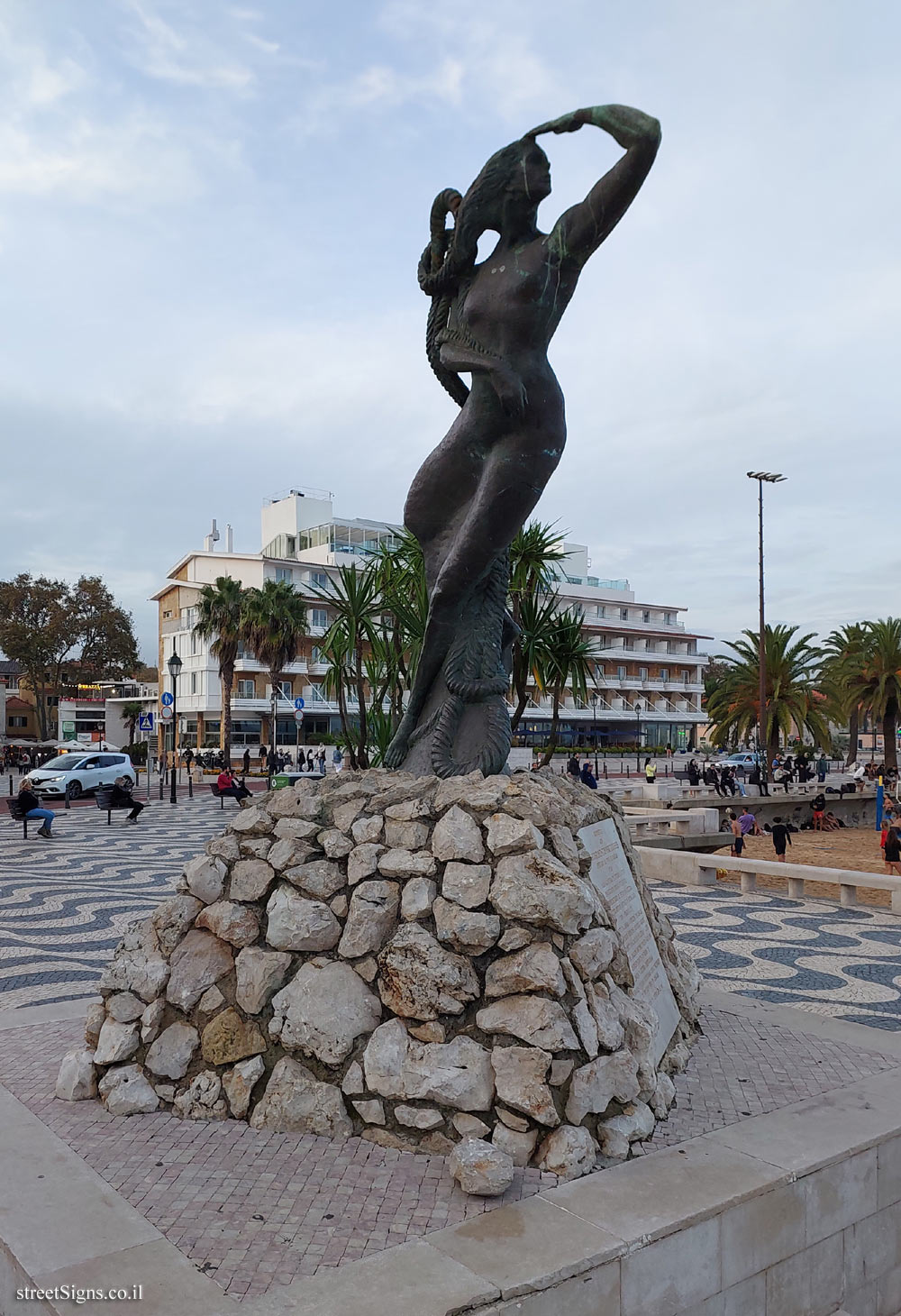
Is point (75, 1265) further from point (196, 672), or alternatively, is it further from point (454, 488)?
point (196, 672)

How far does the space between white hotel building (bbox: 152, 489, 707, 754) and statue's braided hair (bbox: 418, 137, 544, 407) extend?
1296 inches

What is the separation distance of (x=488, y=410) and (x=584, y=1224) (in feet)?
12.6

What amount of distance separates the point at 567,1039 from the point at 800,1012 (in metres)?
2.57

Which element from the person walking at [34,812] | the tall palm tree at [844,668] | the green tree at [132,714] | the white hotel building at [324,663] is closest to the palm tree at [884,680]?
the tall palm tree at [844,668]

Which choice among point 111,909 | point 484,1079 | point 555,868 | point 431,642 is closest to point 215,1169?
point 484,1079

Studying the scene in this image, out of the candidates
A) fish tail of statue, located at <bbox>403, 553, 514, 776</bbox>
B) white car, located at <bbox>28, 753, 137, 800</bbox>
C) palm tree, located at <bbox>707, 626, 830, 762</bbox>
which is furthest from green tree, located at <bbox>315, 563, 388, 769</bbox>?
palm tree, located at <bbox>707, 626, 830, 762</bbox>

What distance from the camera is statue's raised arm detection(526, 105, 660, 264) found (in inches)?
178

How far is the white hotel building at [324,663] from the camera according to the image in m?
47.9

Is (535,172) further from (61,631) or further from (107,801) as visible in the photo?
(61,631)

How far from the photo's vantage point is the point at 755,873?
12.4m

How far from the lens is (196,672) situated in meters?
48.0

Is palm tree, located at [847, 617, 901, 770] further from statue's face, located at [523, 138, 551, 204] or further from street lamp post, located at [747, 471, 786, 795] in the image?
statue's face, located at [523, 138, 551, 204]

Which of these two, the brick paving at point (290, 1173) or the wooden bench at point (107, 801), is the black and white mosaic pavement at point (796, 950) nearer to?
the brick paving at point (290, 1173)

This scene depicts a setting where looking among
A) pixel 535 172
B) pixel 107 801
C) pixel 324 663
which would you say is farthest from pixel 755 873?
pixel 324 663
